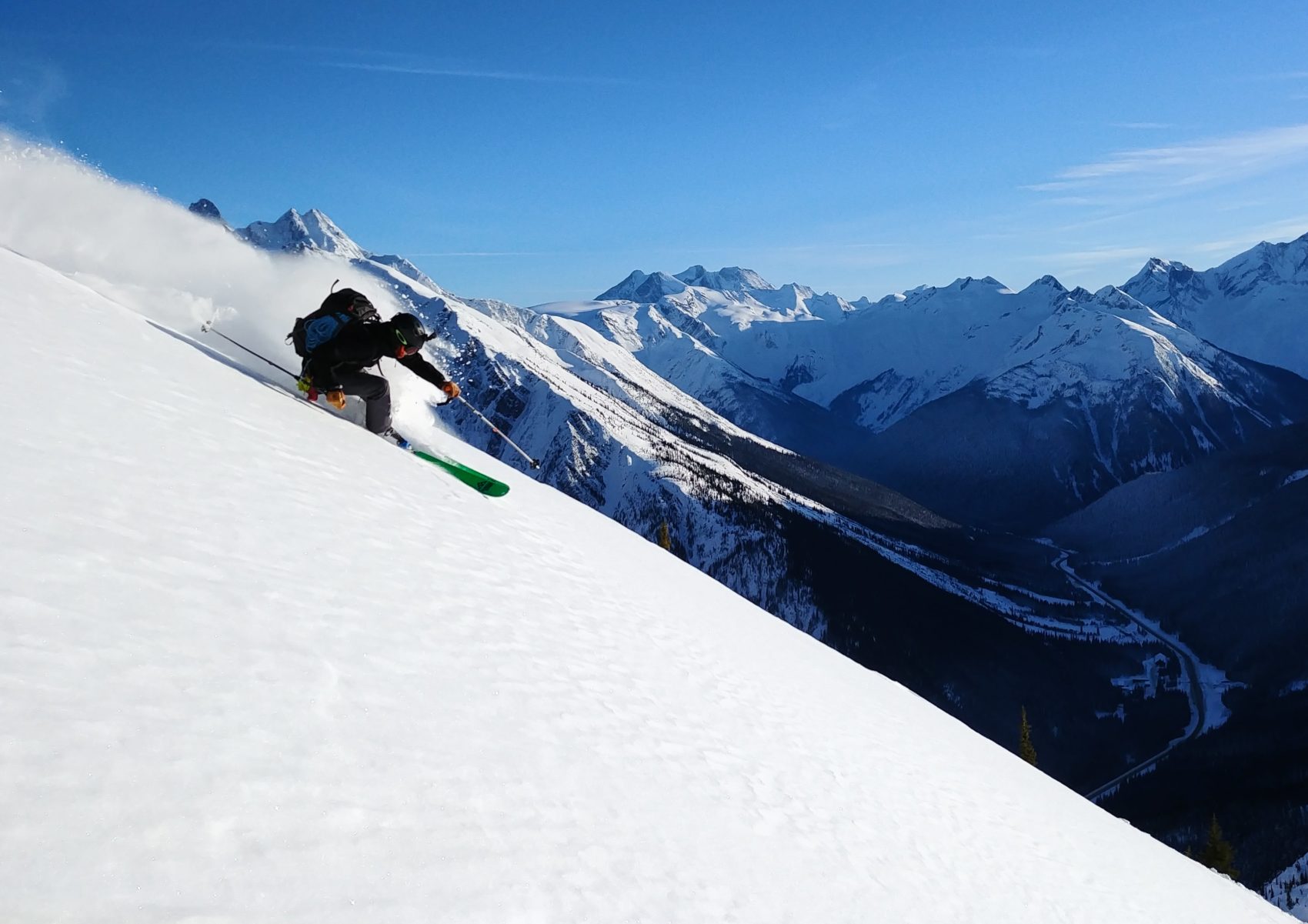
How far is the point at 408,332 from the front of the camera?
13.0 meters

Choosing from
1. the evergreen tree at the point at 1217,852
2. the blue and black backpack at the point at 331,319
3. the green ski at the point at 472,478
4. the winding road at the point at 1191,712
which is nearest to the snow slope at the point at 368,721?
the green ski at the point at 472,478

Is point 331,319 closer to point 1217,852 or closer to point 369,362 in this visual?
point 369,362

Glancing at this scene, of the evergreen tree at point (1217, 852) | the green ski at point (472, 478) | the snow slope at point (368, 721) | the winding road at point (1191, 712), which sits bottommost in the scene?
the winding road at point (1191, 712)

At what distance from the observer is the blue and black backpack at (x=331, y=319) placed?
44.0ft

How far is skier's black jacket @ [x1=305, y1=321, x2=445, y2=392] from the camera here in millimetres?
13148

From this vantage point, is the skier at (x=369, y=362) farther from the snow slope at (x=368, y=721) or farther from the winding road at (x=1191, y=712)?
the winding road at (x=1191, y=712)

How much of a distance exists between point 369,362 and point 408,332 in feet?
3.70

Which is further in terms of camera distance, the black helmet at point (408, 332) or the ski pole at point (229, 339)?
the ski pole at point (229, 339)

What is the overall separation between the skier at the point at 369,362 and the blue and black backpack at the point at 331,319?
0.08 meters

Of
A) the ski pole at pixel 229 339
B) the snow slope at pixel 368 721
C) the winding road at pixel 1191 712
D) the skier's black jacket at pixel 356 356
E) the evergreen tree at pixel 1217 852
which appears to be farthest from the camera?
the winding road at pixel 1191 712

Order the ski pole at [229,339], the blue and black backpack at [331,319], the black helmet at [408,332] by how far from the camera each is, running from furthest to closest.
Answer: the ski pole at [229,339]
the blue and black backpack at [331,319]
the black helmet at [408,332]

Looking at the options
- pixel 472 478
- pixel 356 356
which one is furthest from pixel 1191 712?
pixel 356 356

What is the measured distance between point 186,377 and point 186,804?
8.93 metres

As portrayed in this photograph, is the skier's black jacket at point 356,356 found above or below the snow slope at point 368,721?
above
